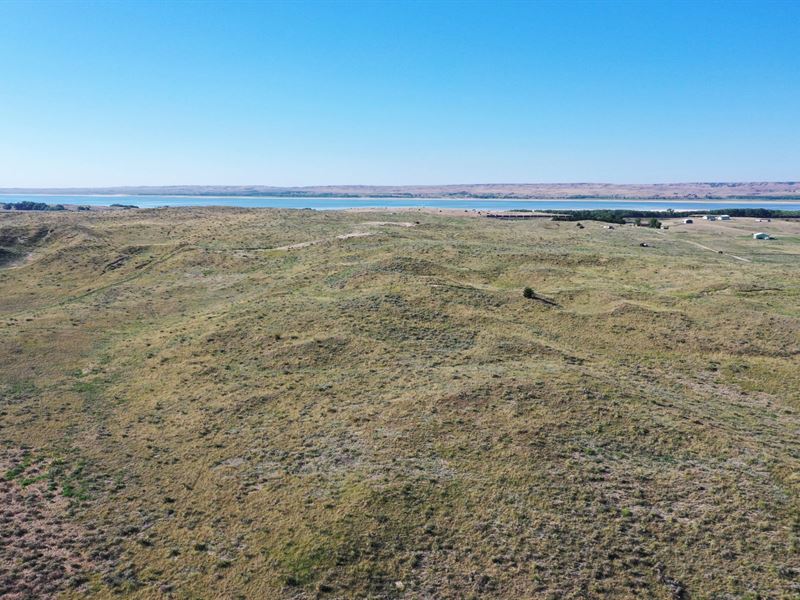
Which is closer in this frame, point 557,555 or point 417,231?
point 557,555

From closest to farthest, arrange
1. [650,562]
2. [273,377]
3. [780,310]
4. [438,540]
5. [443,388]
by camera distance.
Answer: [650,562]
[438,540]
[443,388]
[273,377]
[780,310]

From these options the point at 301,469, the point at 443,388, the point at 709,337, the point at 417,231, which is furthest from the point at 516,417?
the point at 417,231

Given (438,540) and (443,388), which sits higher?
(443,388)

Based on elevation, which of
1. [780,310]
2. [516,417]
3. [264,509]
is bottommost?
[264,509]

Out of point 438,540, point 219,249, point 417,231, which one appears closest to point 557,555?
point 438,540

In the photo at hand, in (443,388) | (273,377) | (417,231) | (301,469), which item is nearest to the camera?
(301,469)

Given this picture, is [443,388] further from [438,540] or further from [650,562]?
[650,562]
